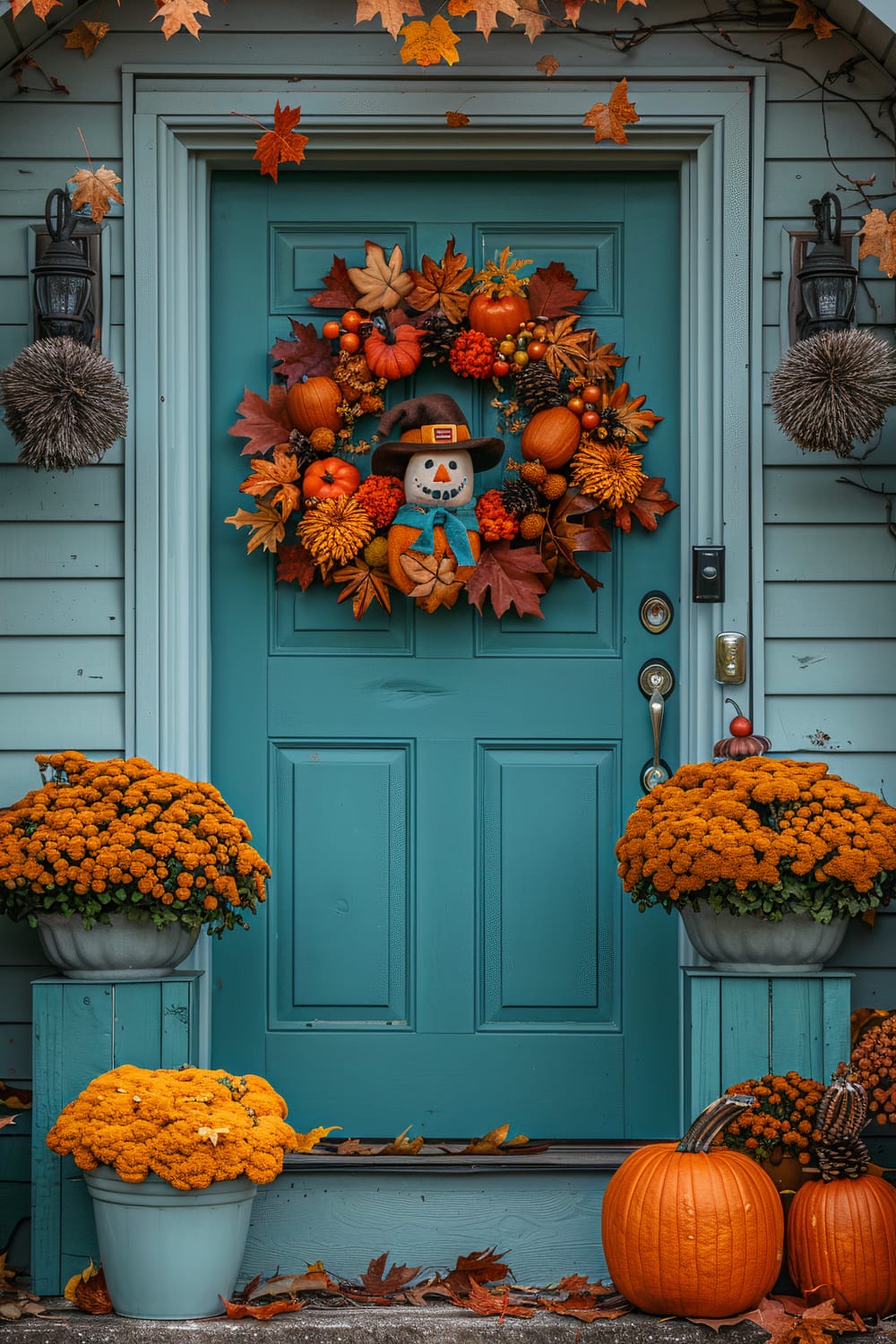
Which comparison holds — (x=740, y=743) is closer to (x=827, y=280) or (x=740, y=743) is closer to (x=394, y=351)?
(x=827, y=280)

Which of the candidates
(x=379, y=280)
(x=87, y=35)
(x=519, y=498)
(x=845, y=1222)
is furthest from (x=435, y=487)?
(x=845, y=1222)

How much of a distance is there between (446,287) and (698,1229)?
2212mm

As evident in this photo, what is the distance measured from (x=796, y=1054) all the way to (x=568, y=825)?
2.59ft

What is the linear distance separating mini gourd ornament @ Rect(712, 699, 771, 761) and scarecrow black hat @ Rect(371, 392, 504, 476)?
86 cm

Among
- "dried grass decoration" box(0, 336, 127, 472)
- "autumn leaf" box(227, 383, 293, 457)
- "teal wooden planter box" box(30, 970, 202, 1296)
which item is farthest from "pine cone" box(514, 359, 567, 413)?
"teal wooden planter box" box(30, 970, 202, 1296)

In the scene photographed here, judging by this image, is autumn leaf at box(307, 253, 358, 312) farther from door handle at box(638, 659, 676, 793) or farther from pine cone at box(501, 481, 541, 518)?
door handle at box(638, 659, 676, 793)

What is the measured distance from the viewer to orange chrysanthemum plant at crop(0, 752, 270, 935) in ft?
9.14

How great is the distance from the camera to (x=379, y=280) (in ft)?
11.0

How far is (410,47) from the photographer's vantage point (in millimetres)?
3107

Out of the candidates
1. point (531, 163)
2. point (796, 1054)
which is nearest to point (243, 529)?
point (531, 163)

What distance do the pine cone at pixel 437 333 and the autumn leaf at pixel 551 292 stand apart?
22cm

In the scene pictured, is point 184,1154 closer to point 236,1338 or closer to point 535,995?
point 236,1338

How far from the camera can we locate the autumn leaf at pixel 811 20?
3.26 m

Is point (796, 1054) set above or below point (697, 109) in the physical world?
below
